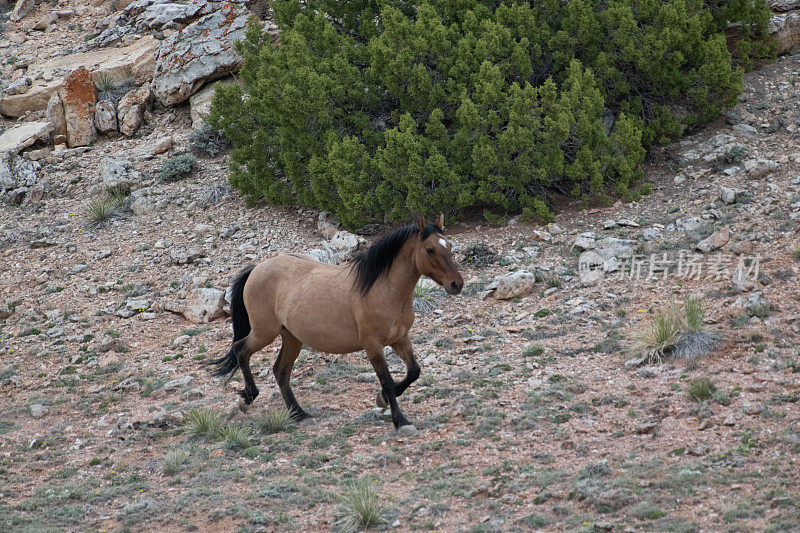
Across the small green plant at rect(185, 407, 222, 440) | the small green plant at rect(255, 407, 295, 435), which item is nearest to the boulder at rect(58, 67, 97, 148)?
the small green plant at rect(185, 407, 222, 440)

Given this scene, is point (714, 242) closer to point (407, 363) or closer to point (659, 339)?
point (659, 339)

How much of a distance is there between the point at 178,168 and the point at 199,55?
3012 millimetres

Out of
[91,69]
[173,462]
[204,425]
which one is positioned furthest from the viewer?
[91,69]

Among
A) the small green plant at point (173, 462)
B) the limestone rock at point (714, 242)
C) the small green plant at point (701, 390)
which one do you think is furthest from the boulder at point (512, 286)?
the small green plant at point (173, 462)

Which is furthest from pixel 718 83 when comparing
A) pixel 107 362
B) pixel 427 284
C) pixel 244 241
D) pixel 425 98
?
pixel 107 362

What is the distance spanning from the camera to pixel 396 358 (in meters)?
9.27

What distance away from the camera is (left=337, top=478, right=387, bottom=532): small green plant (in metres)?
5.44

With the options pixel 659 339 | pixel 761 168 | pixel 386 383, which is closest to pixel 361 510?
pixel 386 383

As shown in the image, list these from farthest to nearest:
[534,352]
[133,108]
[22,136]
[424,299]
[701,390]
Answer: [133,108]
[22,136]
[424,299]
[534,352]
[701,390]

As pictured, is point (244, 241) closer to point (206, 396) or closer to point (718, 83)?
point (206, 396)

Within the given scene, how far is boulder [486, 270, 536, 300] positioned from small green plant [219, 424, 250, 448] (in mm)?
4244

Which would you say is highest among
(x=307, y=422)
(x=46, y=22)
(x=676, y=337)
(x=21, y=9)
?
(x=21, y=9)

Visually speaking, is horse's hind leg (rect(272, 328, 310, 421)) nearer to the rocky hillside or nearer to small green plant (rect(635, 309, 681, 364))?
the rocky hillside

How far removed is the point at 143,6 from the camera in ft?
65.0
